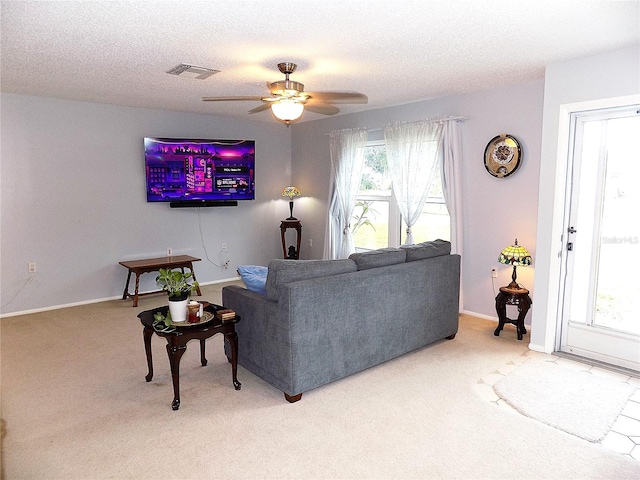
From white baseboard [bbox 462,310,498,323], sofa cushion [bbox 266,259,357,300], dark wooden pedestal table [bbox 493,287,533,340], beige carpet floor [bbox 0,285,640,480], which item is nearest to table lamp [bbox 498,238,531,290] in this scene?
dark wooden pedestal table [bbox 493,287,533,340]

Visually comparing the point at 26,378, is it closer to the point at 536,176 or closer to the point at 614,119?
the point at 536,176

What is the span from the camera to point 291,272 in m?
2.89

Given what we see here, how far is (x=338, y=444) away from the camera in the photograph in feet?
7.95

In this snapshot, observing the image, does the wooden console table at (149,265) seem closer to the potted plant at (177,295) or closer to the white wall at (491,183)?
the potted plant at (177,295)

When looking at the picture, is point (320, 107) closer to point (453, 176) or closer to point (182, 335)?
point (453, 176)

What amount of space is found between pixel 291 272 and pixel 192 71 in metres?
2.04

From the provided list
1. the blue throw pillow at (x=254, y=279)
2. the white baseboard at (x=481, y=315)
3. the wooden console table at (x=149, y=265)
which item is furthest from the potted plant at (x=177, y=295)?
the white baseboard at (x=481, y=315)

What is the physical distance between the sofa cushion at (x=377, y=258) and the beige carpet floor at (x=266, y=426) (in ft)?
2.69

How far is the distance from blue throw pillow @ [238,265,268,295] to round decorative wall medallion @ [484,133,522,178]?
2.65 metres

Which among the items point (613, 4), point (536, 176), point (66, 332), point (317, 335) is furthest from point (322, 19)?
point (66, 332)

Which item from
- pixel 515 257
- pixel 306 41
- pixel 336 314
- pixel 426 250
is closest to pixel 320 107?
pixel 306 41

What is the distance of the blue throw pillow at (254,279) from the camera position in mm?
3160

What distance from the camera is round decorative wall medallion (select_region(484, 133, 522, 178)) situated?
4266mm

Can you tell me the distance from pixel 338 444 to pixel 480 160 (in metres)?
3.33
